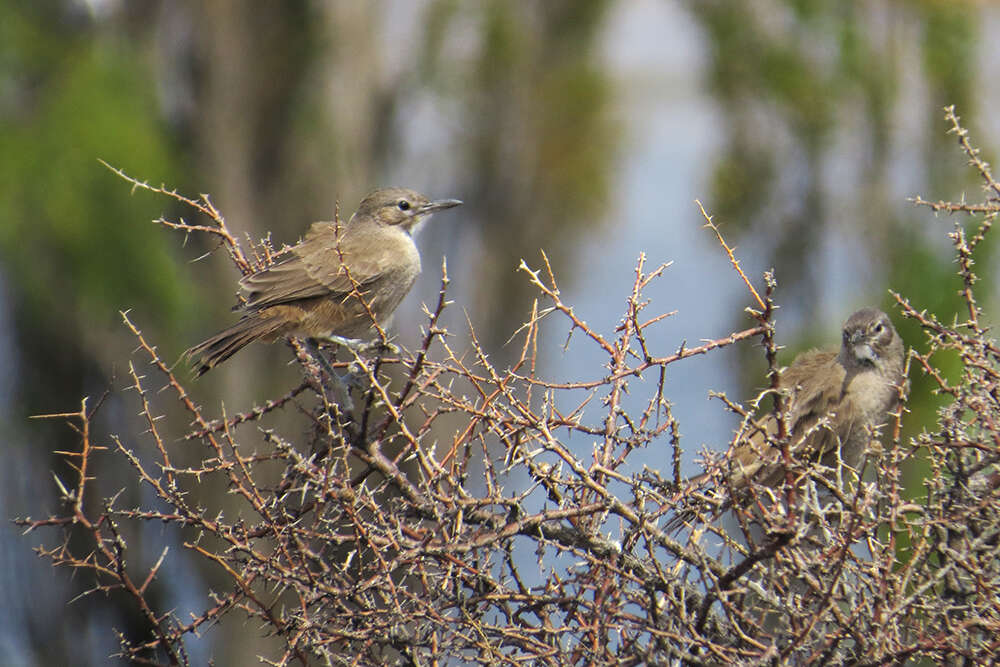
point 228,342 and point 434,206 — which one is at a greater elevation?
point 434,206

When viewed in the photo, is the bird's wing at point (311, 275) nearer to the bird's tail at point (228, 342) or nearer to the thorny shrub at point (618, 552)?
the bird's tail at point (228, 342)

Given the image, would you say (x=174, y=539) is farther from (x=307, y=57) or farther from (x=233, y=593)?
(x=233, y=593)

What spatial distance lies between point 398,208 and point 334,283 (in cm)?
109

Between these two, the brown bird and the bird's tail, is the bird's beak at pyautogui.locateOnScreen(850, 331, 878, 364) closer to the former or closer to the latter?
the brown bird

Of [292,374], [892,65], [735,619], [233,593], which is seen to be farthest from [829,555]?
[292,374]

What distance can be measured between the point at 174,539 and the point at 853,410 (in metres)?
9.35

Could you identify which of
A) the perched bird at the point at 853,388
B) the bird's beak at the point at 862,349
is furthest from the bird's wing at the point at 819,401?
the bird's beak at the point at 862,349

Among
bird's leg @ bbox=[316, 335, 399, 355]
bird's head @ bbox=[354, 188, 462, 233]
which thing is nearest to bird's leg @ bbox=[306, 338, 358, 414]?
bird's leg @ bbox=[316, 335, 399, 355]

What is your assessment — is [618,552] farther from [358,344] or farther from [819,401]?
[819,401]

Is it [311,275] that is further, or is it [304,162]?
[304,162]

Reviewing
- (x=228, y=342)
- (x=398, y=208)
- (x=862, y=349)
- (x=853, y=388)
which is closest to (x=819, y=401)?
(x=853, y=388)

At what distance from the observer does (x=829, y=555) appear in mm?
3031

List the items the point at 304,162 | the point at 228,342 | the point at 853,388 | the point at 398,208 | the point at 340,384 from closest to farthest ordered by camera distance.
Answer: the point at 340,384 → the point at 228,342 → the point at 853,388 → the point at 398,208 → the point at 304,162

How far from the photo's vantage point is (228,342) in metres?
4.91
